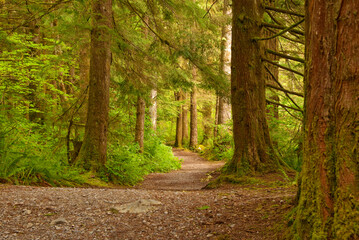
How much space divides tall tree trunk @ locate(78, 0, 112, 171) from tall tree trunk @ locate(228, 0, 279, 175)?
3.30m

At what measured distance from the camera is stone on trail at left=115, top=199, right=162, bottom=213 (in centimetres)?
364

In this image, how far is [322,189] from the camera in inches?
84.7

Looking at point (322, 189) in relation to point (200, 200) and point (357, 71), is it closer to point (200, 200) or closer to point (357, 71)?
point (357, 71)

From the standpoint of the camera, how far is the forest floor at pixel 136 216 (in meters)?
2.91

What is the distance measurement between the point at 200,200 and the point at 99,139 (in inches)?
166

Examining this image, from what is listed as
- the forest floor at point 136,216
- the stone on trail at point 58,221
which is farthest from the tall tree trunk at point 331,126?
the stone on trail at point 58,221

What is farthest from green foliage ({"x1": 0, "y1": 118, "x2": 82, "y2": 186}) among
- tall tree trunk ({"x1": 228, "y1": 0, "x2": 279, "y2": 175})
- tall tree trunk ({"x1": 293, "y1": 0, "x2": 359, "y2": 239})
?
tall tree trunk ({"x1": 293, "y1": 0, "x2": 359, "y2": 239})

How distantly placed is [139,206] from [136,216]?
0.27 metres

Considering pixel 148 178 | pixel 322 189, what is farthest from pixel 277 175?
pixel 148 178

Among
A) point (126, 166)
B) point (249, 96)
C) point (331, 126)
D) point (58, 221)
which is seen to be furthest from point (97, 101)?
point (331, 126)

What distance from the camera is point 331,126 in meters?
2.10

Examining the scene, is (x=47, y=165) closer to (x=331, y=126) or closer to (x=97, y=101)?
(x=97, y=101)

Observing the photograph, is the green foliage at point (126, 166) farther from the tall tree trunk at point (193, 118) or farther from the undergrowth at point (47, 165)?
the tall tree trunk at point (193, 118)

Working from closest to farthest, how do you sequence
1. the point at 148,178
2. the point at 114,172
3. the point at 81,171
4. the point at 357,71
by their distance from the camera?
the point at 357,71 < the point at 81,171 < the point at 114,172 < the point at 148,178
